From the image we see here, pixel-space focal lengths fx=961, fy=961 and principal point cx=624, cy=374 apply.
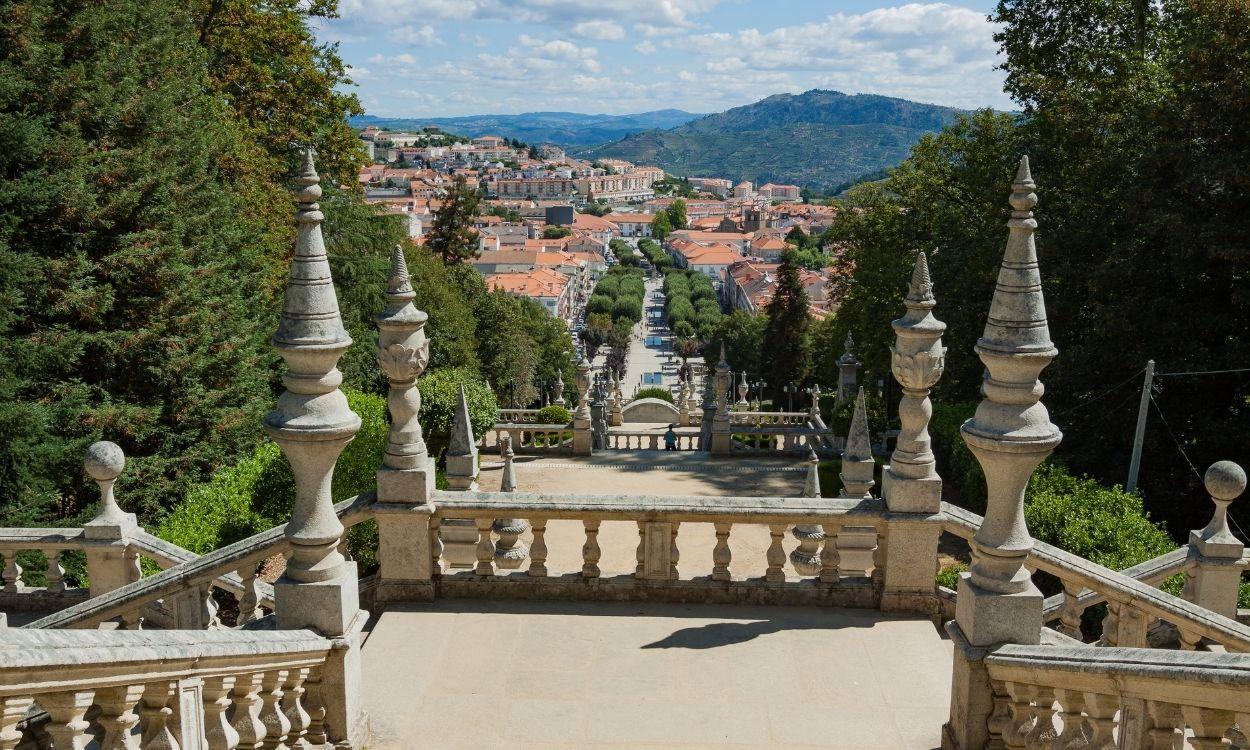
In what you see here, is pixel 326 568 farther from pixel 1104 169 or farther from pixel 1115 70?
pixel 1115 70

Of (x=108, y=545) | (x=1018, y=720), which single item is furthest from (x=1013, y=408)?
(x=108, y=545)

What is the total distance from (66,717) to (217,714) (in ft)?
3.51

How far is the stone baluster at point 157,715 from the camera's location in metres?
4.07

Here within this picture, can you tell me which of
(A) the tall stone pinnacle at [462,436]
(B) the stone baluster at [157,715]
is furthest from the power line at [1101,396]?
(B) the stone baluster at [157,715]

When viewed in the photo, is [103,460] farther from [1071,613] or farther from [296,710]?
[1071,613]

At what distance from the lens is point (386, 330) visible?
279 inches

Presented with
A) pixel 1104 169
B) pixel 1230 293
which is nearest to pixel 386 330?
pixel 1230 293

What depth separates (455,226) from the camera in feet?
175

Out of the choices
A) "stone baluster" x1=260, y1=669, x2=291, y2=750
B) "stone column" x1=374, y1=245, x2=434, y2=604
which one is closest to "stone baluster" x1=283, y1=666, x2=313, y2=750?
"stone baluster" x1=260, y1=669, x2=291, y2=750

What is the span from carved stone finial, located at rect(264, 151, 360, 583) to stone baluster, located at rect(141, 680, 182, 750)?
1.44 m

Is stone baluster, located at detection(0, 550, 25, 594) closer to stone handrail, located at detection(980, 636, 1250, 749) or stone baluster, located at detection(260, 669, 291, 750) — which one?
stone baluster, located at detection(260, 669, 291, 750)

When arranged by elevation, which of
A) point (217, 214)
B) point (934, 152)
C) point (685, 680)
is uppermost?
point (934, 152)

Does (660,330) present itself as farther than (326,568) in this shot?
Yes

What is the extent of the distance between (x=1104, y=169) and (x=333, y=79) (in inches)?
791
